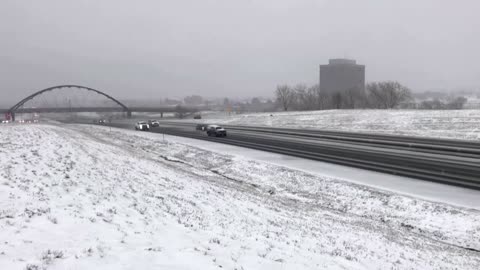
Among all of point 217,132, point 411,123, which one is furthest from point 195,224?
point 411,123

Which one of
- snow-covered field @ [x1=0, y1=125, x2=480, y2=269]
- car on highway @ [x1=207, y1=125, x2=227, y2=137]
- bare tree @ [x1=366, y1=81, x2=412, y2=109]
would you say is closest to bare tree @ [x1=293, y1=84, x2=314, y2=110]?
bare tree @ [x1=366, y1=81, x2=412, y2=109]

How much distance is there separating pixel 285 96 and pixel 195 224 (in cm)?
13683

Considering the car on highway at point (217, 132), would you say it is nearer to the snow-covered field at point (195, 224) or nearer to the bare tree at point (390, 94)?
the snow-covered field at point (195, 224)

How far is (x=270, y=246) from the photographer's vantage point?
9188 mm

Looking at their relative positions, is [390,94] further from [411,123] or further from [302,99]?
[411,123]

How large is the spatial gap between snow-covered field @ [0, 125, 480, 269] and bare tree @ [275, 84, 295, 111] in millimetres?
125392

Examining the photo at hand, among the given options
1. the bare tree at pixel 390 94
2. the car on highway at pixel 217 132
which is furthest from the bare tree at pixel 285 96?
the car on highway at pixel 217 132

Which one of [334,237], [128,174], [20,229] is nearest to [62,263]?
[20,229]

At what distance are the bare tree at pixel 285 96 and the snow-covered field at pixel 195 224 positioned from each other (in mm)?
125392

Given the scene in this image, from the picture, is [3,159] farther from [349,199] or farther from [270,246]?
[349,199]

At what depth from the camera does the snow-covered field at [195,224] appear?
7543mm

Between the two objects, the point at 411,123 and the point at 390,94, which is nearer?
the point at 411,123

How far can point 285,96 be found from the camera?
476 feet

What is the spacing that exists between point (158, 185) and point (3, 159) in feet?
22.6
